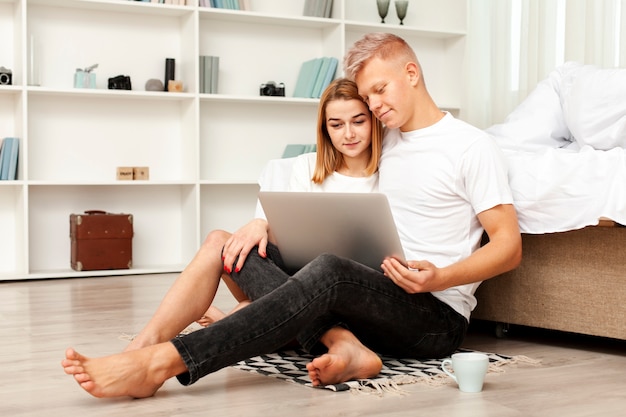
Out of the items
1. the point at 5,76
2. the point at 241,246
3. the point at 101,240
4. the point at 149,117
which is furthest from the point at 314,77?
the point at 241,246

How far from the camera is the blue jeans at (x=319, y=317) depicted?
5.63 feet

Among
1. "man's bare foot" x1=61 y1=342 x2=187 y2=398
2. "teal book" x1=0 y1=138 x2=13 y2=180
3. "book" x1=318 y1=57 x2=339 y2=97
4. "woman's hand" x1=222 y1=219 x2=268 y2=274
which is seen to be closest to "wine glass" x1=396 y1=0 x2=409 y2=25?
"book" x1=318 y1=57 x2=339 y2=97

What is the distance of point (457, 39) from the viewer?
568 centimetres

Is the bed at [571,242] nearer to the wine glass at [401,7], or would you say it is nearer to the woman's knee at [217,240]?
the woman's knee at [217,240]

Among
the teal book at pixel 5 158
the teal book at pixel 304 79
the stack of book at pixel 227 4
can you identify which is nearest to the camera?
the teal book at pixel 5 158

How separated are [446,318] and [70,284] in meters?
2.63

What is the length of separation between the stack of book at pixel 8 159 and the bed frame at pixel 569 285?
2.85 m

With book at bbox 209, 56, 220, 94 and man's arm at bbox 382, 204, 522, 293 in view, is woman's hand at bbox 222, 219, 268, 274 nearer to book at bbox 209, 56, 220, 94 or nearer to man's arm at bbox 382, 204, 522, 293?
man's arm at bbox 382, 204, 522, 293

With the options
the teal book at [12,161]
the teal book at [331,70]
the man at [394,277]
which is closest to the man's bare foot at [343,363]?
the man at [394,277]

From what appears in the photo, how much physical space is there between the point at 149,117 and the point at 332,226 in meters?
3.13

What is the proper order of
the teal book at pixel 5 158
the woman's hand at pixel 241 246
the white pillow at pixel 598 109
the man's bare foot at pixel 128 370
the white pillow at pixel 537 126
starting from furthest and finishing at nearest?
the teal book at pixel 5 158 < the white pillow at pixel 537 126 < the white pillow at pixel 598 109 < the woman's hand at pixel 241 246 < the man's bare foot at pixel 128 370

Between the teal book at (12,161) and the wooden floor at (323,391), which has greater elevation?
the teal book at (12,161)

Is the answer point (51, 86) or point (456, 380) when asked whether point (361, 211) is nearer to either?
point (456, 380)

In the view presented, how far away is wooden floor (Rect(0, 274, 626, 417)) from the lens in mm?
1691
